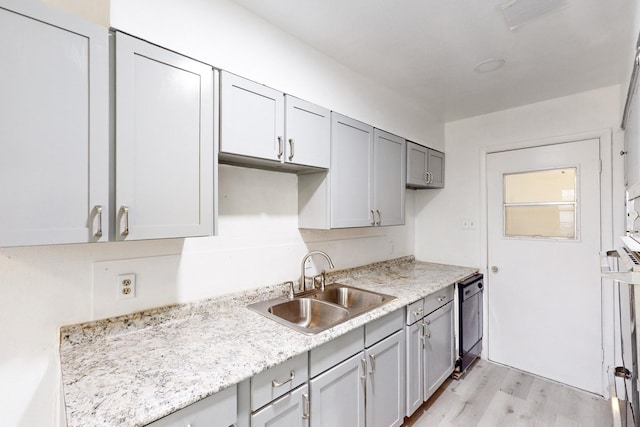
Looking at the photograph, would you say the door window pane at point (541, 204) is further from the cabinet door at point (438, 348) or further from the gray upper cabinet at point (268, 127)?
the gray upper cabinet at point (268, 127)

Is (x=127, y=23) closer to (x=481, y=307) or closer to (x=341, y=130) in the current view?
(x=341, y=130)

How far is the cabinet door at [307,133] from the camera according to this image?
1.59 meters

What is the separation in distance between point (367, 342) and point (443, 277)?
117 cm

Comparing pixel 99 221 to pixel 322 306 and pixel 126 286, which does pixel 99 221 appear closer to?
pixel 126 286

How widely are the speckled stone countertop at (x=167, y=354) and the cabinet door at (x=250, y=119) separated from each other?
2.66 feet

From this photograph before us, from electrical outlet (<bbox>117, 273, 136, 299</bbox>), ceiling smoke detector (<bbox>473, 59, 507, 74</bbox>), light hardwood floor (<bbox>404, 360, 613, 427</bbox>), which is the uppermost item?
ceiling smoke detector (<bbox>473, 59, 507, 74</bbox>)

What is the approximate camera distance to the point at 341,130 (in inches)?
74.9

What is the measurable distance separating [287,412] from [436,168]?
8.33ft

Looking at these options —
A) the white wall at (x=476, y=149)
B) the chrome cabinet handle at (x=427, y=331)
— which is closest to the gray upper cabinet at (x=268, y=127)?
the chrome cabinet handle at (x=427, y=331)

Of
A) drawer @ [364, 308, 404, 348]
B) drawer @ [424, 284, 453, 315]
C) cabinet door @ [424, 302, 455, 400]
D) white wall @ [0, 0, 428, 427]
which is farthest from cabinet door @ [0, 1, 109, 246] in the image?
cabinet door @ [424, 302, 455, 400]

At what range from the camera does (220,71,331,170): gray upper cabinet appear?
1338 mm

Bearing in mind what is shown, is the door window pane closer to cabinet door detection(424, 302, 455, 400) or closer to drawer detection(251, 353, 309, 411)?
cabinet door detection(424, 302, 455, 400)

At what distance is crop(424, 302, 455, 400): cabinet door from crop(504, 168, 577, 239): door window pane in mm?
1028

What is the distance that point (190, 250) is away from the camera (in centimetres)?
149
